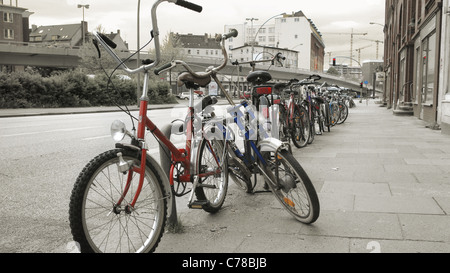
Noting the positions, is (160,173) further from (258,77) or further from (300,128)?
(300,128)

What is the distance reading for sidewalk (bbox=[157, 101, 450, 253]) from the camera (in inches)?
124

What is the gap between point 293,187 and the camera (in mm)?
3641

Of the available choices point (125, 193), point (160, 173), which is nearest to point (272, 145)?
point (160, 173)

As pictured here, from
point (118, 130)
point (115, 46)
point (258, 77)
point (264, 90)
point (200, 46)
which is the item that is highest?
point (200, 46)

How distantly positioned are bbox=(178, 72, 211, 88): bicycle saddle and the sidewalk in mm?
1183

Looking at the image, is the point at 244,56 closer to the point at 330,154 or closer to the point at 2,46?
the point at 2,46

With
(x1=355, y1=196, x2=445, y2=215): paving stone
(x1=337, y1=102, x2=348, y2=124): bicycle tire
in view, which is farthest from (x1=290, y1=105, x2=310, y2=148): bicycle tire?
(x1=337, y1=102, x2=348, y2=124): bicycle tire

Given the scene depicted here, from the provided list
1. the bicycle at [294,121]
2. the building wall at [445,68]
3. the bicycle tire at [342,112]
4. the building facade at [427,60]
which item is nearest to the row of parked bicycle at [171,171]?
the bicycle at [294,121]

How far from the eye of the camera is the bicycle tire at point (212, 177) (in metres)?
3.80

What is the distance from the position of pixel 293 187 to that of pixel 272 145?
41 cm

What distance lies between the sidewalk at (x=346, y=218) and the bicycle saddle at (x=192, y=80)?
118 cm

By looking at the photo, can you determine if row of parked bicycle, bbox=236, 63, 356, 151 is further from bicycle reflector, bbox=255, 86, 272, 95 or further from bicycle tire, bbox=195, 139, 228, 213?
bicycle tire, bbox=195, 139, 228, 213
